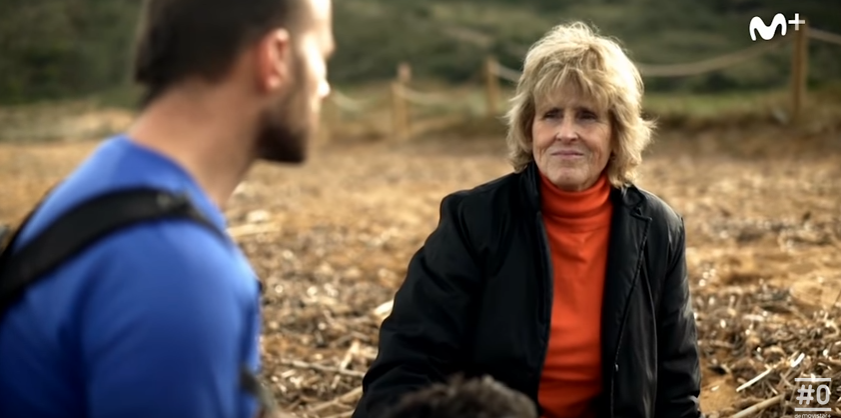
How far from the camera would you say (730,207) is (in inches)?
322

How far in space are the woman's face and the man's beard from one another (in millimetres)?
1307

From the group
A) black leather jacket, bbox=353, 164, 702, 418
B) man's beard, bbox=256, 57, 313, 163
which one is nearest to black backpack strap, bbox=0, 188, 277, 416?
man's beard, bbox=256, 57, 313, 163

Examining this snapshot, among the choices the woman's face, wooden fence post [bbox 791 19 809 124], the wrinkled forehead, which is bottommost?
wooden fence post [bbox 791 19 809 124]

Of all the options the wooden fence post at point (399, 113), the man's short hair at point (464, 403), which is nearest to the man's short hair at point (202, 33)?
the man's short hair at point (464, 403)

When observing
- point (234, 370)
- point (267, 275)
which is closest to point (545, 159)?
point (234, 370)

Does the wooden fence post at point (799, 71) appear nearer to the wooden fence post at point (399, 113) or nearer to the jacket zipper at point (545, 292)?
the wooden fence post at point (399, 113)

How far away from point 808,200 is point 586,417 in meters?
5.83

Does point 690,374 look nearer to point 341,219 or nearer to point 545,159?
point 545,159

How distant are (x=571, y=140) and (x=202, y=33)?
153 cm

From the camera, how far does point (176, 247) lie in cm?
133

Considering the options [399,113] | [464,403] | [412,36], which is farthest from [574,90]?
[412,36]

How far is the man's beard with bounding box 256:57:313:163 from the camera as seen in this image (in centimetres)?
155

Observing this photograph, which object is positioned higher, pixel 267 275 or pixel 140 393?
pixel 140 393

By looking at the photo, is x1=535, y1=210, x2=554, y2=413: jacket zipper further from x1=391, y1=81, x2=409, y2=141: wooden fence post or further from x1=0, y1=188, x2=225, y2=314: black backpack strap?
x1=391, y1=81, x2=409, y2=141: wooden fence post
